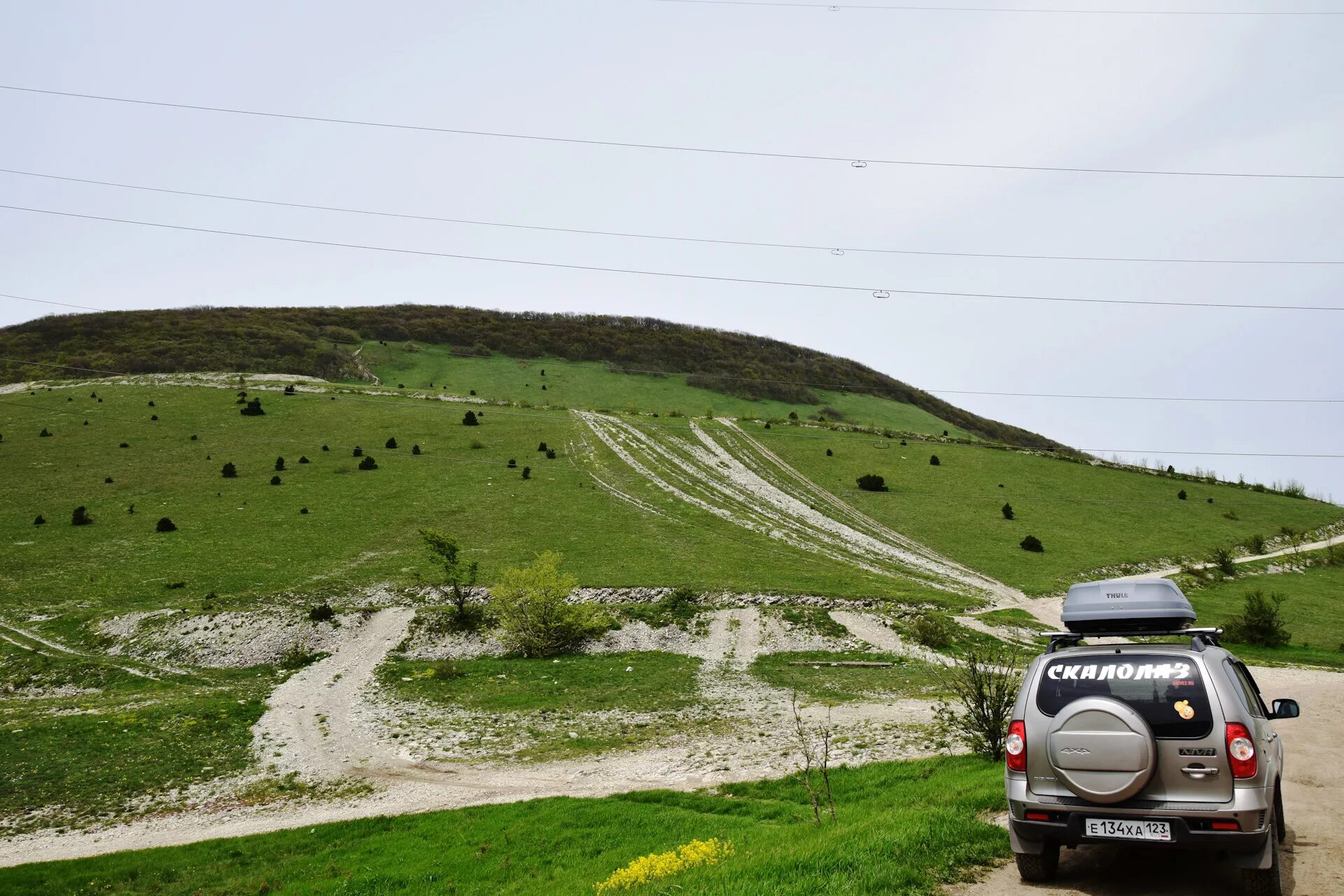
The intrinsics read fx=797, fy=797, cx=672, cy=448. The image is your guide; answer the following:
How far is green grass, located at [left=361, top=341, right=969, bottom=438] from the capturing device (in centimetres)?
12381

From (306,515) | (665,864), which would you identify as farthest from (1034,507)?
(665,864)

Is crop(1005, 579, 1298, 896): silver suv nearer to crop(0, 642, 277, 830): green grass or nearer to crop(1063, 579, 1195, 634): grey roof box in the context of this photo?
crop(1063, 579, 1195, 634): grey roof box

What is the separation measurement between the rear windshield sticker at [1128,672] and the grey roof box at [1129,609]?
4.37ft

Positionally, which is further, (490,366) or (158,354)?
(490,366)

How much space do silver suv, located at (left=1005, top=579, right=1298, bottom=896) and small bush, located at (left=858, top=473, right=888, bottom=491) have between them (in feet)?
Result: 214

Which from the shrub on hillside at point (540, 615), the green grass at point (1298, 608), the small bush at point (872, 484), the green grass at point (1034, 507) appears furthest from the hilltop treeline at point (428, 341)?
the shrub on hillside at point (540, 615)

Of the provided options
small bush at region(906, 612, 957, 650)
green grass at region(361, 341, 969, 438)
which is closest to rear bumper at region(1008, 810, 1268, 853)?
small bush at region(906, 612, 957, 650)

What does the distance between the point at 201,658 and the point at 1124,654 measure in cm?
4004

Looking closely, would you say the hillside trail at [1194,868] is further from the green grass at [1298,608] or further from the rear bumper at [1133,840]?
the green grass at [1298,608]

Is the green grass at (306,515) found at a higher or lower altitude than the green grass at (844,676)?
higher

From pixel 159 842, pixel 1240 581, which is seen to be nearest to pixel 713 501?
pixel 1240 581

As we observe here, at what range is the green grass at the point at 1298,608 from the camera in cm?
3716

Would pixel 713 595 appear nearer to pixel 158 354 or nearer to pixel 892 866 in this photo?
pixel 892 866

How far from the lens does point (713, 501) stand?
2692 inches
